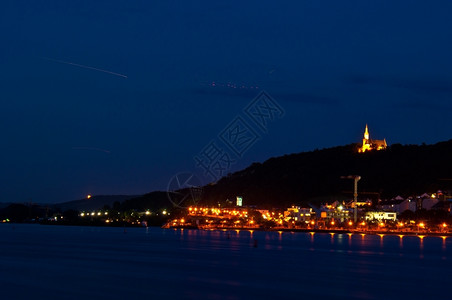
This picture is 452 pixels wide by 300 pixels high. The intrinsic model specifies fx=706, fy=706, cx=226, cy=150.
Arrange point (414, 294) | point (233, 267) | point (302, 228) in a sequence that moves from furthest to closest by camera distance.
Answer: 1. point (302, 228)
2. point (233, 267)
3. point (414, 294)

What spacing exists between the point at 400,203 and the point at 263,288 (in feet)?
484

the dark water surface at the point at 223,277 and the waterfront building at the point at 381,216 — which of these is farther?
the waterfront building at the point at 381,216

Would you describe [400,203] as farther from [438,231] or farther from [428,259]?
[428,259]

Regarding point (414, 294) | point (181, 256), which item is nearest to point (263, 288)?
point (414, 294)

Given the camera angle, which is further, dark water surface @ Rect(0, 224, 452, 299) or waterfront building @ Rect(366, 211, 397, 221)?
waterfront building @ Rect(366, 211, 397, 221)

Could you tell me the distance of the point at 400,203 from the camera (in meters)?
180

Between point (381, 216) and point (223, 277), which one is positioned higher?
point (381, 216)

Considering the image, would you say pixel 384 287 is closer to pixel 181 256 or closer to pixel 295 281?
pixel 295 281

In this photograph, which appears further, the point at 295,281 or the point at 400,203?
the point at 400,203

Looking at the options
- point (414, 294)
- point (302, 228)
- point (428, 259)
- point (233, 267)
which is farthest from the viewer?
point (302, 228)

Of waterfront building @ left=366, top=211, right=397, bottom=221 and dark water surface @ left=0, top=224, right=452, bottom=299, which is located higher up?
waterfront building @ left=366, top=211, right=397, bottom=221

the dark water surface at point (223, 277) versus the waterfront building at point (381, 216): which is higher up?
the waterfront building at point (381, 216)

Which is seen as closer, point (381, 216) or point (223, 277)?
point (223, 277)

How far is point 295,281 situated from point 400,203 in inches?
5611
